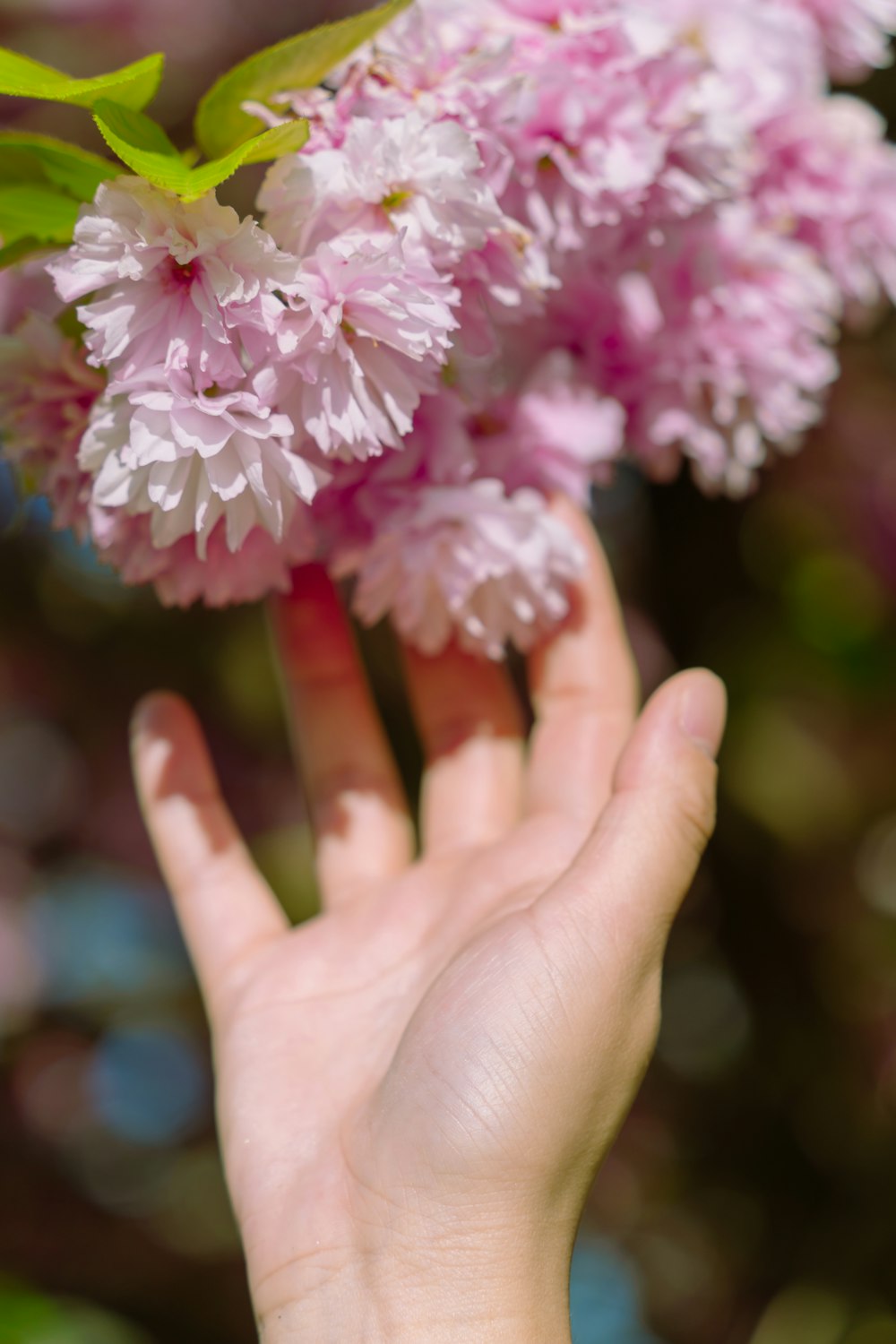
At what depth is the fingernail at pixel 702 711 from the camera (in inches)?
29.3

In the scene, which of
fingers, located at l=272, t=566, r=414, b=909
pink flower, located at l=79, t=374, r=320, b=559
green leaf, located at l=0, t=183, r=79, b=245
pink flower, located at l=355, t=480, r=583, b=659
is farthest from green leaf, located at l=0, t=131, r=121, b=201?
fingers, located at l=272, t=566, r=414, b=909

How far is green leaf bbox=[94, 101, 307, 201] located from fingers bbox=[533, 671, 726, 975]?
433 millimetres

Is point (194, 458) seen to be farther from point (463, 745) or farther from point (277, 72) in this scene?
point (463, 745)

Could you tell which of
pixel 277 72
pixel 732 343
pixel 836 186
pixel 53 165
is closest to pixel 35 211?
pixel 53 165

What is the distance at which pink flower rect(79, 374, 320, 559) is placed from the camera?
54 cm

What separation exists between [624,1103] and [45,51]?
1343 millimetres

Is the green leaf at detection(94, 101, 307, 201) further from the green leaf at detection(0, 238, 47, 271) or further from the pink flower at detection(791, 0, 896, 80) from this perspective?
the pink flower at detection(791, 0, 896, 80)

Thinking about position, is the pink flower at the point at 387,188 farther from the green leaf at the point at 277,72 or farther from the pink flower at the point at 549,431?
the pink flower at the point at 549,431

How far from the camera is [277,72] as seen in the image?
588 mm

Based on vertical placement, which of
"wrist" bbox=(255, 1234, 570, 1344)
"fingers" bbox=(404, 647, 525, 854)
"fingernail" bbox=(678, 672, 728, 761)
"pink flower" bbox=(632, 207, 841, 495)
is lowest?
"wrist" bbox=(255, 1234, 570, 1344)

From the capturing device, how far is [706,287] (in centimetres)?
79

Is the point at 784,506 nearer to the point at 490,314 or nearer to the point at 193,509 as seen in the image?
the point at 490,314

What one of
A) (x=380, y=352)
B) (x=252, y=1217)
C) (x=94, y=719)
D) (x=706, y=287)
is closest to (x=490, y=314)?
(x=380, y=352)

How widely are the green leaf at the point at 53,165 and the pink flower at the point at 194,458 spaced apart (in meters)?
0.12
